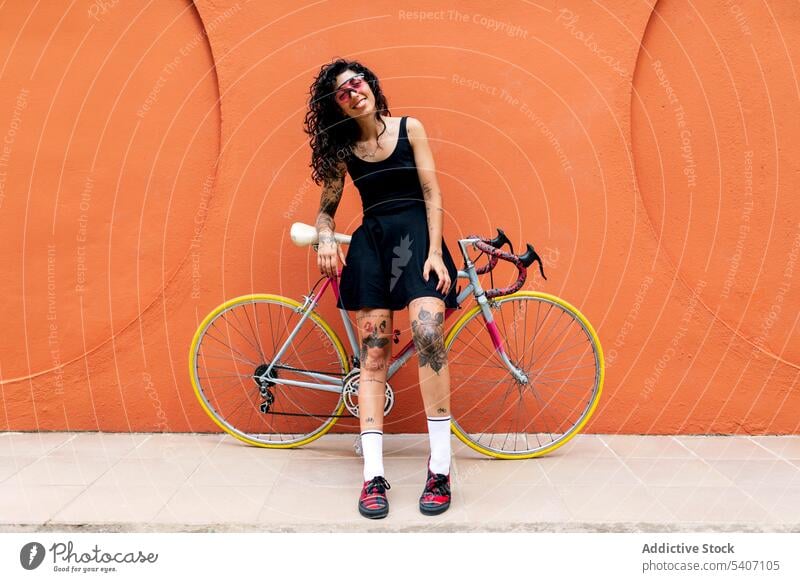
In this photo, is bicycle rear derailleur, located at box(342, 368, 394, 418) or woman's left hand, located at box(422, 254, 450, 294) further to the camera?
bicycle rear derailleur, located at box(342, 368, 394, 418)

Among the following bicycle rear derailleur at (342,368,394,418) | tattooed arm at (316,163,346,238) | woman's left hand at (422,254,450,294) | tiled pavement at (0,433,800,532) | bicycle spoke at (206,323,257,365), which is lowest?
tiled pavement at (0,433,800,532)

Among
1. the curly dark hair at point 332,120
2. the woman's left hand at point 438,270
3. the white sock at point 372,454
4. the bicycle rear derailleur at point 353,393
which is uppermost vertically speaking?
the curly dark hair at point 332,120

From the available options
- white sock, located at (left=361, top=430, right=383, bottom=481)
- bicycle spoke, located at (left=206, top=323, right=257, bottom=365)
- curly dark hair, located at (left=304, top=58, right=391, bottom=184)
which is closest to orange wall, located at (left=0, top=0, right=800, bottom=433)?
bicycle spoke, located at (left=206, top=323, right=257, bottom=365)

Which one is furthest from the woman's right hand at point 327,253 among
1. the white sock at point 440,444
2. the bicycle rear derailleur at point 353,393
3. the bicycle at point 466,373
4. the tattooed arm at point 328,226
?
the white sock at point 440,444

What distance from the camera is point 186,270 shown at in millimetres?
4602

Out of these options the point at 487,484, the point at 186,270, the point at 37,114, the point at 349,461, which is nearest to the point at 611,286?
the point at 487,484

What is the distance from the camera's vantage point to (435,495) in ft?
11.7

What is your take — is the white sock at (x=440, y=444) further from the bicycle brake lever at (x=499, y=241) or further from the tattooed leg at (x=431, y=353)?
the bicycle brake lever at (x=499, y=241)

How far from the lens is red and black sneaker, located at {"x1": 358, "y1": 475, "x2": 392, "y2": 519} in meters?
3.49

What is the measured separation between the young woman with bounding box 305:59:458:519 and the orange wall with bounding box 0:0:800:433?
2.38 feet

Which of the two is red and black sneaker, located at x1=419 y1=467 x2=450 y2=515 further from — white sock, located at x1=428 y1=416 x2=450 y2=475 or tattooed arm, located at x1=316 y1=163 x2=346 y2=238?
tattooed arm, located at x1=316 y1=163 x2=346 y2=238

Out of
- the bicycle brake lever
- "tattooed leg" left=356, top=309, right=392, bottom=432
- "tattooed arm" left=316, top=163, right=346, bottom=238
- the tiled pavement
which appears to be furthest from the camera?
the bicycle brake lever

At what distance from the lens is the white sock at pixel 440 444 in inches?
144

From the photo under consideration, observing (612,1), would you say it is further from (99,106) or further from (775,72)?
(99,106)
